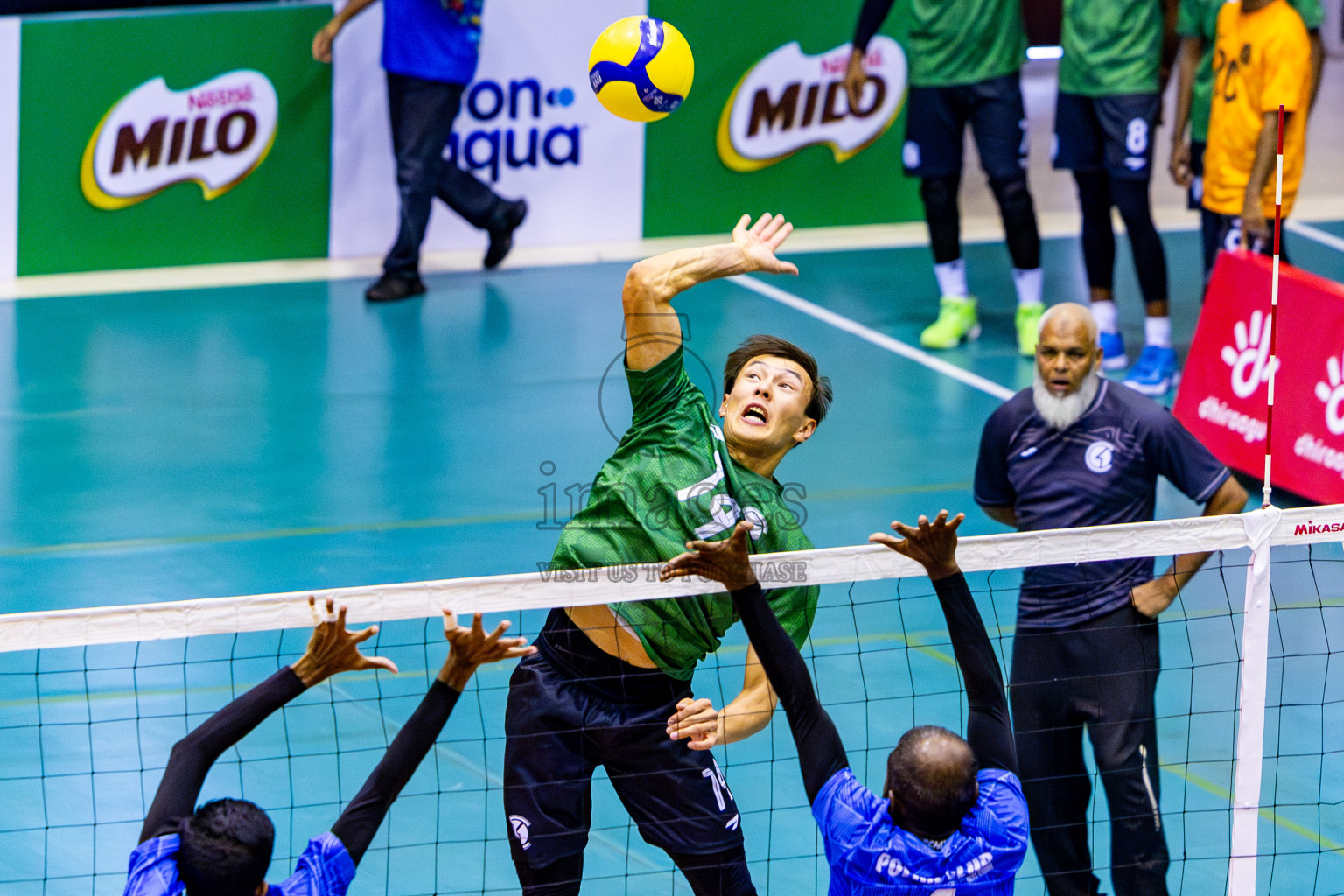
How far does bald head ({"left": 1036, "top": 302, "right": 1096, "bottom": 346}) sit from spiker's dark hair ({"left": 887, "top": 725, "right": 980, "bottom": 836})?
8.92 ft

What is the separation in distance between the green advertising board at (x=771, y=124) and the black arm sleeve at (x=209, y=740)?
35.7 feet

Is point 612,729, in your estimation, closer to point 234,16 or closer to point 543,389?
point 543,389

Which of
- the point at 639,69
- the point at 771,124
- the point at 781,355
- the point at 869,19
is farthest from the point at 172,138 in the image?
the point at 781,355

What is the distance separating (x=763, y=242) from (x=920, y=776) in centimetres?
169

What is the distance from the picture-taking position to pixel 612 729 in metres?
4.99

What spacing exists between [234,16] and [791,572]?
1011 centimetres

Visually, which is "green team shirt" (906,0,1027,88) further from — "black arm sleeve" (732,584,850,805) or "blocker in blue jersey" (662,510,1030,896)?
"black arm sleeve" (732,584,850,805)

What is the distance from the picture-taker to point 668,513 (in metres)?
4.95

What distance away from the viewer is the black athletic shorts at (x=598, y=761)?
16.4ft

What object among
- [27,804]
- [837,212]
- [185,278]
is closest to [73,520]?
[27,804]

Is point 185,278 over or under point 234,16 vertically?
under

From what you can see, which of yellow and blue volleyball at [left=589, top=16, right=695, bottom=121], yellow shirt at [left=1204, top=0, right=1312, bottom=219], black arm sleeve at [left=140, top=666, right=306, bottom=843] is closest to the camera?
black arm sleeve at [left=140, top=666, right=306, bottom=843]

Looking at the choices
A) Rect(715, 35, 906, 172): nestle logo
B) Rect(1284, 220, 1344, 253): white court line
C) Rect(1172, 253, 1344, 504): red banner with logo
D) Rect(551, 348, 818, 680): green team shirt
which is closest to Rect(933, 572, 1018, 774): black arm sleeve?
Rect(551, 348, 818, 680): green team shirt

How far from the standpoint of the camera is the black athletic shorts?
499 cm
